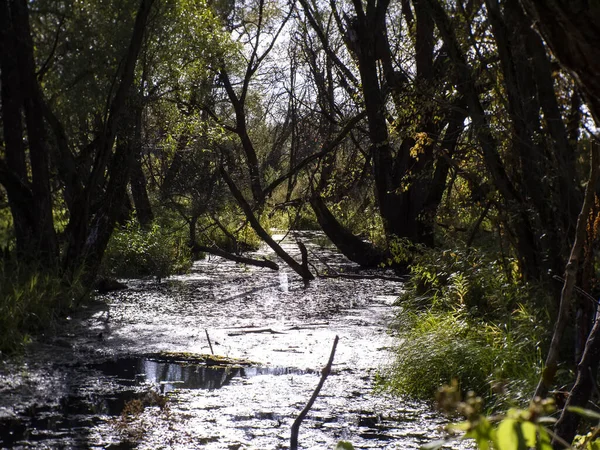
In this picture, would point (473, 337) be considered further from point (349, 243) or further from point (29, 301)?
point (349, 243)

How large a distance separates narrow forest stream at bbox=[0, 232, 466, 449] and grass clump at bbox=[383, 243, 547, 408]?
0.30m

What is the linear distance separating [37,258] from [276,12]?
10046 millimetres

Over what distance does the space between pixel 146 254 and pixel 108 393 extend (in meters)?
7.99

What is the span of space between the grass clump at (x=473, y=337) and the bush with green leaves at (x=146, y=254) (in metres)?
6.27

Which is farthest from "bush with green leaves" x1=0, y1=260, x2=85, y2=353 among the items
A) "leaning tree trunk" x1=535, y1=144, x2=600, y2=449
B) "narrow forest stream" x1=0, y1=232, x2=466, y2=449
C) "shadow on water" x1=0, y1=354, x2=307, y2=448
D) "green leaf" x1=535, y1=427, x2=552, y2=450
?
"green leaf" x1=535, y1=427, x2=552, y2=450

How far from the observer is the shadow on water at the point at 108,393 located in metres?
4.94

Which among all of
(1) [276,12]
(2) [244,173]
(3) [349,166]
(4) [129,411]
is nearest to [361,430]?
(4) [129,411]

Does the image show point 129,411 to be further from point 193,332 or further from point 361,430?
point 193,332

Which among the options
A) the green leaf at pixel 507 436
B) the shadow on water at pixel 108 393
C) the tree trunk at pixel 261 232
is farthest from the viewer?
the tree trunk at pixel 261 232

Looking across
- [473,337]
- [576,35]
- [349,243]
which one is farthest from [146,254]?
[576,35]

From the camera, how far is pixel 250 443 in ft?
15.8

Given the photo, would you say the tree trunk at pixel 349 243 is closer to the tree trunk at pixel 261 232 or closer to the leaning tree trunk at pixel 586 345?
the tree trunk at pixel 261 232

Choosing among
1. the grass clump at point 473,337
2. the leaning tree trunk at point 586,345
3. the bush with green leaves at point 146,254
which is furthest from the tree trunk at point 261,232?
the leaning tree trunk at point 586,345

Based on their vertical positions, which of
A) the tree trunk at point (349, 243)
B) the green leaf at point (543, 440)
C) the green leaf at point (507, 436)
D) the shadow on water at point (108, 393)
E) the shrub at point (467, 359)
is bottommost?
the shadow on water at point (108, 393)
